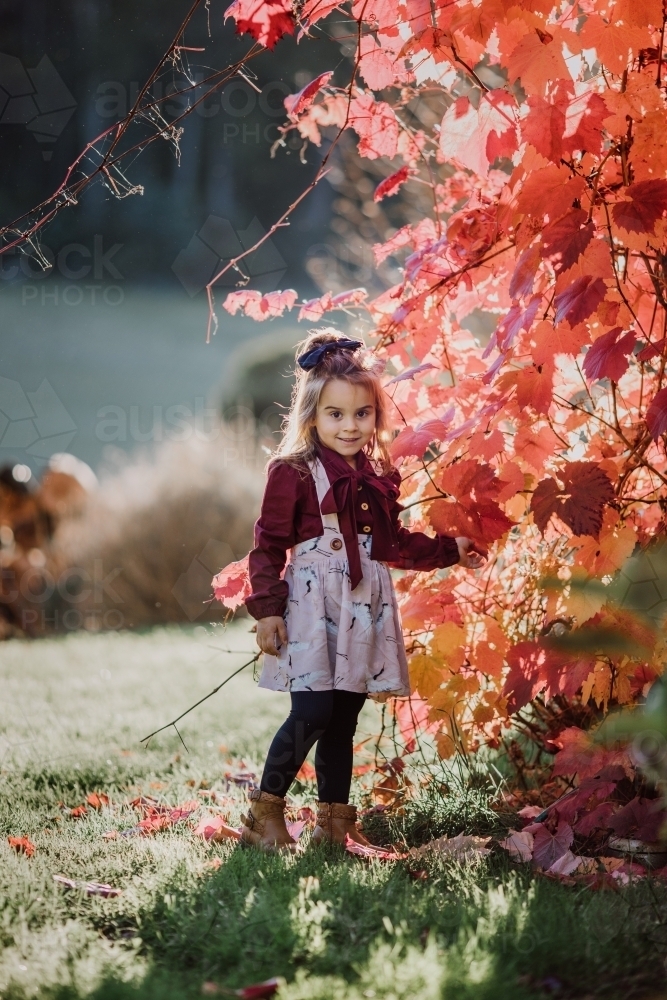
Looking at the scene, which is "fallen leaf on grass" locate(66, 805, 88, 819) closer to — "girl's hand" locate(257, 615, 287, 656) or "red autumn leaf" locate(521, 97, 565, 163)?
"girl's hand" locate(257, 615, 287, 656)

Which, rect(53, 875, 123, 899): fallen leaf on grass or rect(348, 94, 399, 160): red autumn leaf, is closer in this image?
rect(53, 875, 123, 899): fallen leaf on grass

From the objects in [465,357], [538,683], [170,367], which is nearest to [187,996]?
[538,683]

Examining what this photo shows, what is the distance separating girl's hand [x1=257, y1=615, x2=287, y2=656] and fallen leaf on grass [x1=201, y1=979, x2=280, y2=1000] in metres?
0.87

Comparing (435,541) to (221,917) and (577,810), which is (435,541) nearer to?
(577,810)

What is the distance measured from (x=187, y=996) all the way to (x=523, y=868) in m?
0.93

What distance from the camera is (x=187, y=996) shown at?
150 cm

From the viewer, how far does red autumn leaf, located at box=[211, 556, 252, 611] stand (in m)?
2.53

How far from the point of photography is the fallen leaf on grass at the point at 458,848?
2219 mm

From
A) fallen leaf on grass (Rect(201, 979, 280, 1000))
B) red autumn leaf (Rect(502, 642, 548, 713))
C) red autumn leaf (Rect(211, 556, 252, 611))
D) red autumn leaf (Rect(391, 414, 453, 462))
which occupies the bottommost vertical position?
fallen leaf on grass (Rect(201, 979, 280, 1000))

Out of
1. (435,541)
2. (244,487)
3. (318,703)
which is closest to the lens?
(318,703)
